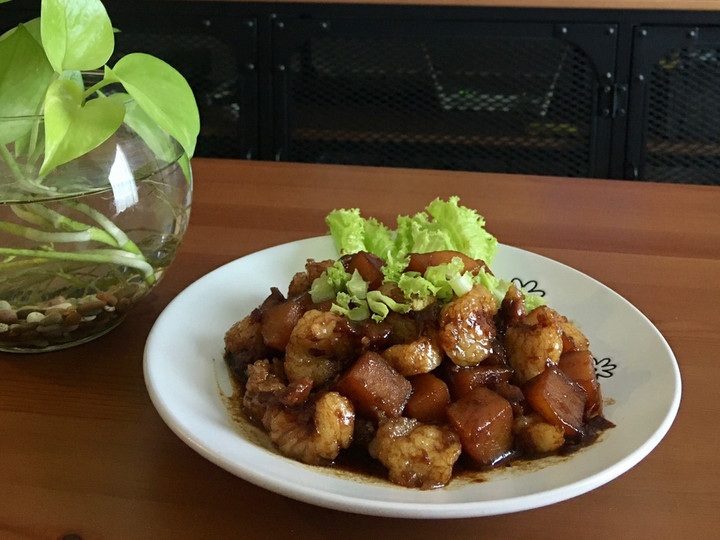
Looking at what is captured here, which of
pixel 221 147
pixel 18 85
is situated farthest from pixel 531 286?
pixel 221 147

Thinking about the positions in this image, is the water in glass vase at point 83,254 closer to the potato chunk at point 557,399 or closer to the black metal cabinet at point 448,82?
the potato chunk at point 557,399

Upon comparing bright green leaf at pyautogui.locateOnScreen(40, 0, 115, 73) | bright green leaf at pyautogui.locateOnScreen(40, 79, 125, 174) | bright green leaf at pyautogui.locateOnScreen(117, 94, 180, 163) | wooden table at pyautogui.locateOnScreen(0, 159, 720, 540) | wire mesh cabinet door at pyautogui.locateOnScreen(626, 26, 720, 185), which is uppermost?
bright green leaf at pyautogui.locateOnScreen(40, 0, 115, 73)

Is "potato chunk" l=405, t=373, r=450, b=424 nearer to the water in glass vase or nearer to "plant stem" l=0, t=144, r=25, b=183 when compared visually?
the water in glass vase

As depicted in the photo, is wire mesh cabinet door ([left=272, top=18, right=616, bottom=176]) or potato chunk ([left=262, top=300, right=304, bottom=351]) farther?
wire mesh cabinet door ([left=272, top=18, right=616, bottom=176])

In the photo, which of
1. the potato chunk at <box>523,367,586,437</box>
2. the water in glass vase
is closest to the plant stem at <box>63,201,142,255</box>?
the water in glass vase

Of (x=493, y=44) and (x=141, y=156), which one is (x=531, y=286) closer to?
(x=141, y=156)

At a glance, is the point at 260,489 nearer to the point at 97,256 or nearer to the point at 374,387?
the point at 374,387

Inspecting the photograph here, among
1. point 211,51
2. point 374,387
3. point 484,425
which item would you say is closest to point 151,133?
point 374,387
